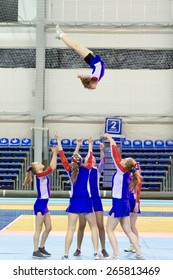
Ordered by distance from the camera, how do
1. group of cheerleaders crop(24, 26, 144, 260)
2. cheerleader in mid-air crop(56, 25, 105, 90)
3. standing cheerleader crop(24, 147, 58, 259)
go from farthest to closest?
standing cheerleader crop(24, 147, 58, 259)
group of cheerleaders crop(24, 26, 144, 260)
cheerleader in mid-air crop(56, 25, 105, 90)

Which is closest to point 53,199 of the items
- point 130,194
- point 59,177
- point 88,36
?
point 59,177

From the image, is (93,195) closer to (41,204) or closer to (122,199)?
(122,199)

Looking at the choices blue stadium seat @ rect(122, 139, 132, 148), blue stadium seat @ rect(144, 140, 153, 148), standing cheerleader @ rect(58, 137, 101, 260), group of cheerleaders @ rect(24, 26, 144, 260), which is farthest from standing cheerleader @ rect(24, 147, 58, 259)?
blue stadium seat @ rect(144, 140, 153, 148)

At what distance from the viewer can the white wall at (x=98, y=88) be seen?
22.8 metres

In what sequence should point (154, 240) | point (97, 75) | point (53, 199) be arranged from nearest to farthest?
point (97, 75) < point (154, 240) < point (53, 199)

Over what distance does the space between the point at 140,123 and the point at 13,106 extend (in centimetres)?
635

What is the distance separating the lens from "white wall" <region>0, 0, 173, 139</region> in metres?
22.8

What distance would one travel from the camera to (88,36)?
2312 cm

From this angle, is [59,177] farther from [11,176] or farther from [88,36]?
[88,36]

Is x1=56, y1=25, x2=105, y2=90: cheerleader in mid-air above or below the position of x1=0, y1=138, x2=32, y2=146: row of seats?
above

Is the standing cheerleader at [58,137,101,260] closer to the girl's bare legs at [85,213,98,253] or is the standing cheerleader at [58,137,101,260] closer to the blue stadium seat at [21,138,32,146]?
the girl's bare legs at [85,213,98,253]

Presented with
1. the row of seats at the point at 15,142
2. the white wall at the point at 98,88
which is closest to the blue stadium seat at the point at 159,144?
the white wall at the point at 98,88

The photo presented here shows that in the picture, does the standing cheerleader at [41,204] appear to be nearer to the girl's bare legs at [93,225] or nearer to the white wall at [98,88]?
the girl's bare legs at [93,225]

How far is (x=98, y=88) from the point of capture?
2273 cm
